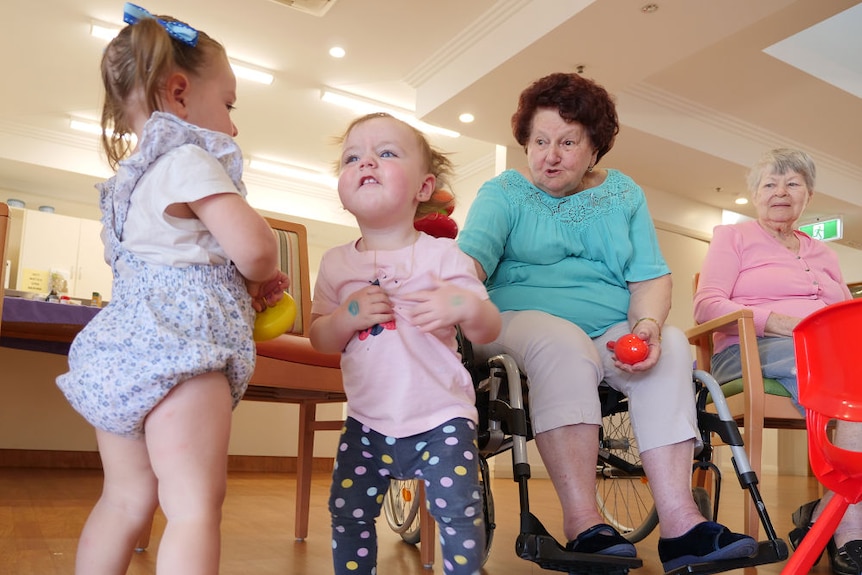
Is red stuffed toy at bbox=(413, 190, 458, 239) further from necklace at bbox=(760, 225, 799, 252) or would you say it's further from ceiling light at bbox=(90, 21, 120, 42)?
ceiling light at bbox=(90, 21, 120, 42)

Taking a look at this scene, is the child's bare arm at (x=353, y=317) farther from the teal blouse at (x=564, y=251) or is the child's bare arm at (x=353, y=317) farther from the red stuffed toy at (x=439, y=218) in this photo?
the teal blouse at (x=564, y=251)

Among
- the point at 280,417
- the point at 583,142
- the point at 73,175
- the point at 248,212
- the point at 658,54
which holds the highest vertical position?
the point at 658,54

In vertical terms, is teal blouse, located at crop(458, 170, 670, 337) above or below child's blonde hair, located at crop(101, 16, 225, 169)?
below

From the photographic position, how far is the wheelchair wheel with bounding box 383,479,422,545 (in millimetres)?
2141

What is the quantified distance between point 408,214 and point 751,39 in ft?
14.3

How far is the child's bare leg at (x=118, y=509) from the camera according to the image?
96 cm

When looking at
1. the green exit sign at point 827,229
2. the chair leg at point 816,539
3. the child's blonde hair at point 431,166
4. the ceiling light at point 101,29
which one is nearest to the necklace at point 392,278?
the child's blonde hair at point 431,166

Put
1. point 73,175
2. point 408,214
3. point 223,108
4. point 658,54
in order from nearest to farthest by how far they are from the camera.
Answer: point 223,108 → point 408,214 → point 658,54 → point 73,175

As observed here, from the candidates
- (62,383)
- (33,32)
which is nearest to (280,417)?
(33,32)

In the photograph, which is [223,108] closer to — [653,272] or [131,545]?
[131,545]

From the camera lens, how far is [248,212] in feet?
3.16

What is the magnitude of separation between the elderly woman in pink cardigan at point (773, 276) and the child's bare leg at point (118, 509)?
1554 millimetres

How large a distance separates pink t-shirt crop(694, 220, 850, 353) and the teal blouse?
0.66m

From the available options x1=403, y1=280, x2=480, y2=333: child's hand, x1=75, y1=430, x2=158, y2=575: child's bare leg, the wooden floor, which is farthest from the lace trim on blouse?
x1=75, y1=430, x2=158, y2=575: child's bare leg
